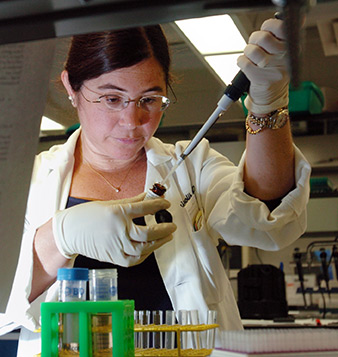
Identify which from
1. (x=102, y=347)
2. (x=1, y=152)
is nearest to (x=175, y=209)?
(x=102, y=347)

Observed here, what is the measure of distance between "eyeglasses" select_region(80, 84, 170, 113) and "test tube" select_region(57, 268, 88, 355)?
0.91 metres

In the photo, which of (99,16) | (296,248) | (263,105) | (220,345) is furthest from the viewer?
(296,248)

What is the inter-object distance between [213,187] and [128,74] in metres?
0.44

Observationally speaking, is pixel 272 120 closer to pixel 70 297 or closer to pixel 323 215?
pixel 70 297

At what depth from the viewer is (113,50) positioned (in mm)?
1617

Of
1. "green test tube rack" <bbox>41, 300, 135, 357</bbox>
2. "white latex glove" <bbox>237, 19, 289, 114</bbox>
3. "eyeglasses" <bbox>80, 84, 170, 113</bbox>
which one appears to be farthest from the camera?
"eyeglasses" <bbox>80, 84, 170, 113</bbox>

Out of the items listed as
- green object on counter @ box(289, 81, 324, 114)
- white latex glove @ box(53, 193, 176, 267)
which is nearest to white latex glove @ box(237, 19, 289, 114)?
white latex glove @ box(53, 193, 176, 267)

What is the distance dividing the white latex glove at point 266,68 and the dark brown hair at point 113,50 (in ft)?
1.57

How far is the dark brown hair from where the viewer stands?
1613 millimetres

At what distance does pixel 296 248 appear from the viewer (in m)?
4.38

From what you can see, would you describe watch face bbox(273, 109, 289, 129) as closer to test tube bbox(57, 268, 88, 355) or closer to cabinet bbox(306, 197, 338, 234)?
test tube bbox(57, 268, 88, 355)

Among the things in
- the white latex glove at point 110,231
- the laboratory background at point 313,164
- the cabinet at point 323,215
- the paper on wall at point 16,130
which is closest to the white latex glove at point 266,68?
the white latex glove at point 110,231

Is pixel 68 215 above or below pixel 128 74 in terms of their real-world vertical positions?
below

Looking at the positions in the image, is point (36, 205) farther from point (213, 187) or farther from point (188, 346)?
point (188, 346)
